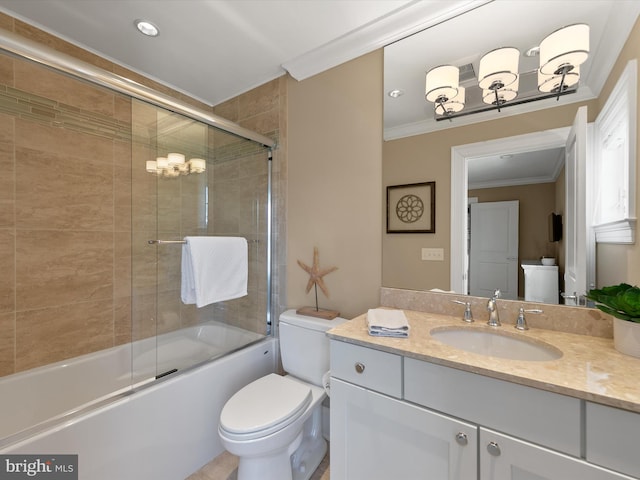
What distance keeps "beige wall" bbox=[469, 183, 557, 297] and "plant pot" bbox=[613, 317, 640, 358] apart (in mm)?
330

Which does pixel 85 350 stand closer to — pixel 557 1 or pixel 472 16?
pixel 472 16

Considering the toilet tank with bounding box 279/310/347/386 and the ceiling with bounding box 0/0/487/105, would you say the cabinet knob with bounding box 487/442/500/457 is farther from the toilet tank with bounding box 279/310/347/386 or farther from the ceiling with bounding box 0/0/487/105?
the ceiling with bounding box 0/0/487/105

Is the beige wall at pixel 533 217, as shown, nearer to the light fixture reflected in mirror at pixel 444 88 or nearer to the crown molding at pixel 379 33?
the light fixture reflected in mirror at pixel 444 88

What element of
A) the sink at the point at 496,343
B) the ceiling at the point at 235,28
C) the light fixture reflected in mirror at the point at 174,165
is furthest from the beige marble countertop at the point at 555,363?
the ceiling at the point at 235,28

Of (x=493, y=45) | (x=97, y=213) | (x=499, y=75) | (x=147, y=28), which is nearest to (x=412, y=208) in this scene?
(x=499, y=75)

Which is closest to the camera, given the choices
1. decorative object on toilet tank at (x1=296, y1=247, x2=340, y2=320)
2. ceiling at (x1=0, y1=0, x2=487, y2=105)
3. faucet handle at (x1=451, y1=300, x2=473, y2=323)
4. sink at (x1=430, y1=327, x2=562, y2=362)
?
sink at (x1=430, y1=327, x2=562, y2=362)

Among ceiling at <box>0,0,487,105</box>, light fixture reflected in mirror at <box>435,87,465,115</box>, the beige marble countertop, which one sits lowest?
the beige marble countertop

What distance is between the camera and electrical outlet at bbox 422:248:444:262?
4.72 ft

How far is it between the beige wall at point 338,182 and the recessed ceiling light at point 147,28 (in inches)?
33.0

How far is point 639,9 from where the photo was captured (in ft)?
3.24

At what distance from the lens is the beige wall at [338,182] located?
64.4 inches

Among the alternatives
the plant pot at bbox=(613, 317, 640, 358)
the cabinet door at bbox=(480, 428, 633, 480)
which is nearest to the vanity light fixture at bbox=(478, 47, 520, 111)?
the plant pot at bbox=(613, 317, 640, 358)

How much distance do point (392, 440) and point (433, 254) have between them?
85 centimetres

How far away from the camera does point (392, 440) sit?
1.03 m
